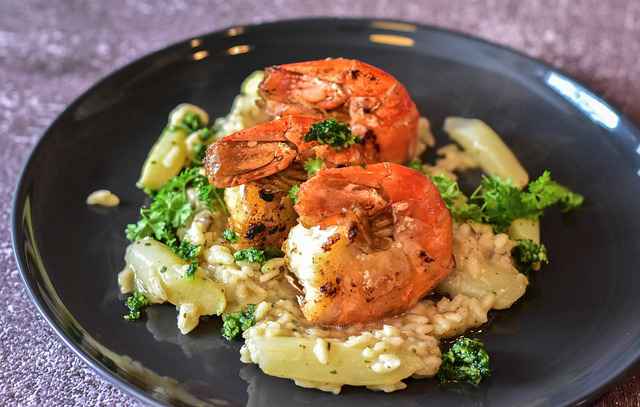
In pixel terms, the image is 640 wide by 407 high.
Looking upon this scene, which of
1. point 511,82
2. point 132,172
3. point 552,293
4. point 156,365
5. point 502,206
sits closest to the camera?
point 156,365

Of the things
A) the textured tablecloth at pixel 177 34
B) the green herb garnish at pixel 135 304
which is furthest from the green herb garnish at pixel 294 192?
the textured tablecloth at pixel 177 34

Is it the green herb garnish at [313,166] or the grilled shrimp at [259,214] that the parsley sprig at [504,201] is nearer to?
the green herb garnish at [313,166]

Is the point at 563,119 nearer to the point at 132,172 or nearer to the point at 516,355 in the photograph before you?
the point at 516,355

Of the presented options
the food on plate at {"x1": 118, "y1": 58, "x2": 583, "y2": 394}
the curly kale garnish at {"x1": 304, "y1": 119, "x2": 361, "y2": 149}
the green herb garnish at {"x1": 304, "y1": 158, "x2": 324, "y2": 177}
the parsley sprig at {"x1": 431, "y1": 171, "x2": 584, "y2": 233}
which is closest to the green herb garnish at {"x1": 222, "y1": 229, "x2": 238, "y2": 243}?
the food on plate at {"x1": 118, "y1": 58, "x2": 583, "y2": 394}

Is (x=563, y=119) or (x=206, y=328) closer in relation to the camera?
(x=206, y=328)

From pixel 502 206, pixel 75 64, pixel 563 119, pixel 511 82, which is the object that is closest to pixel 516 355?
pixel 502 206

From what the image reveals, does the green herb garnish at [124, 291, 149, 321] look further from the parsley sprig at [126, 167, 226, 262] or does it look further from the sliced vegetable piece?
the sliced vegetable piece

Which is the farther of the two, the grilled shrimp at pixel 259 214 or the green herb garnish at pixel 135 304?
the grilled shrimp at pixel 259 214
